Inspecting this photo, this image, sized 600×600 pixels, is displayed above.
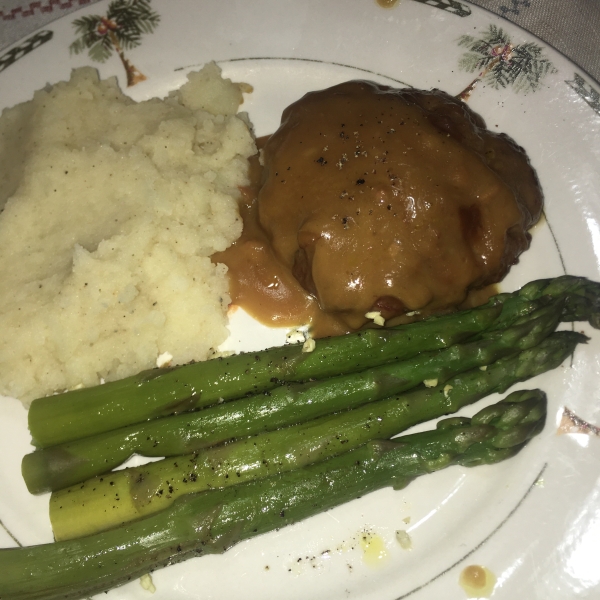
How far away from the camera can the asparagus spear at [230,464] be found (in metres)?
3.56

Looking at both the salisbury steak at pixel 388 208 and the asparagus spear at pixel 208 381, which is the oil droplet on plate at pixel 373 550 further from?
the salisbury steak at pixel 388 208

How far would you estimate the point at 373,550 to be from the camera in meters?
3.99

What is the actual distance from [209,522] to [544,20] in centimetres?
546

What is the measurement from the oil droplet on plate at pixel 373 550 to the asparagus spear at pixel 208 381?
1320 mm

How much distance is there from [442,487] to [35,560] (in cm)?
292

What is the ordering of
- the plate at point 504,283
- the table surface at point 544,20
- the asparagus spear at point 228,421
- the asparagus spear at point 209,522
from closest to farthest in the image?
the asparagus spear at point 209,522 → the asparagus spear at point 228,421 → the plate at point 504,283 → the table surface at point 544,20

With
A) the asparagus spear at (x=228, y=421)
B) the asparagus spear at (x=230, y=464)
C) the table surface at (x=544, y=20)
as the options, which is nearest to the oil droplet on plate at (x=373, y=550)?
the asparagus spear at (x=230, y=464)

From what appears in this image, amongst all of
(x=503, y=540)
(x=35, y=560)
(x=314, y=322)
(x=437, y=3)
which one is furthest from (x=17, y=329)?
(x=437, y=3)

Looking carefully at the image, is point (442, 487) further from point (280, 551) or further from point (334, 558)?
point (280, 551)

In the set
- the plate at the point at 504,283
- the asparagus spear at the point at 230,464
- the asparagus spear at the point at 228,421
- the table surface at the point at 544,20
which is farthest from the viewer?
the table surface at the point at 544,20

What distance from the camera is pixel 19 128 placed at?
4551mm

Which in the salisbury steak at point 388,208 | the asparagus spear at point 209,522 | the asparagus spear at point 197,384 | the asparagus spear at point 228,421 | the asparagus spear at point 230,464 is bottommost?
the asparagus spear at point 209,522

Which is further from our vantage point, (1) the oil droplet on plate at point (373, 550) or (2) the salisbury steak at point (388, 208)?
(1) the oil droplet on plate at point (373, 550)

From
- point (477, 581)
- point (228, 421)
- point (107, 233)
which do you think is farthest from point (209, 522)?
point (107, 233)
